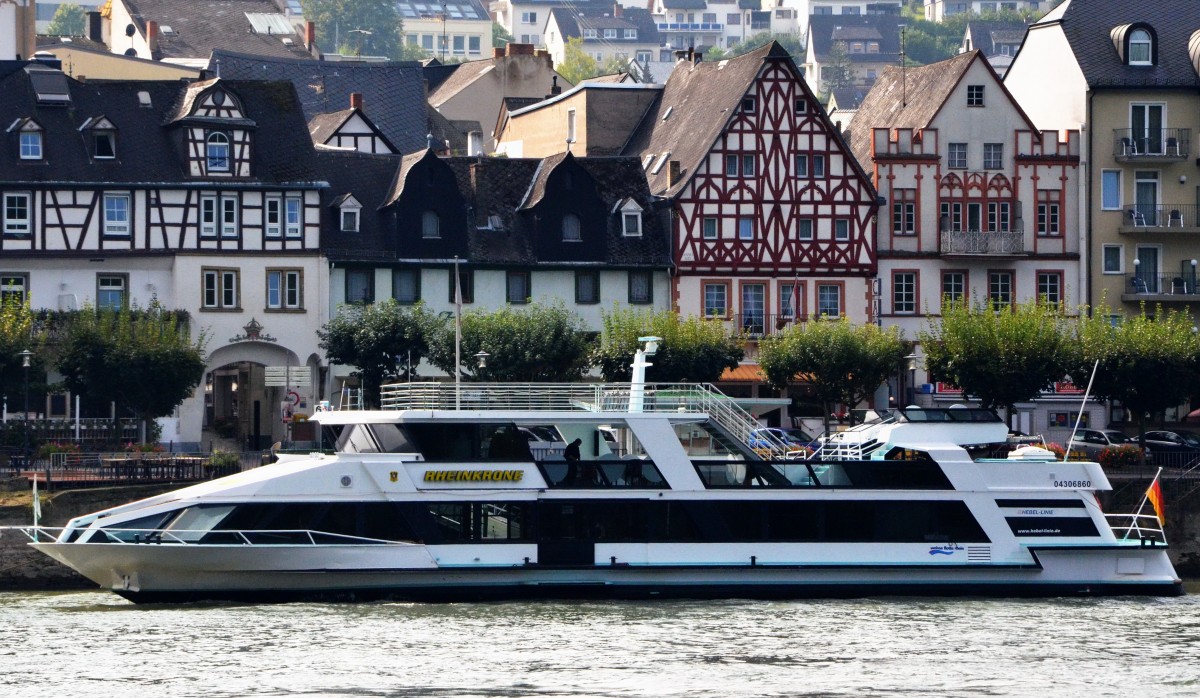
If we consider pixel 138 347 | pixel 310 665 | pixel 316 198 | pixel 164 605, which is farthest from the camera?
pixel 316 198

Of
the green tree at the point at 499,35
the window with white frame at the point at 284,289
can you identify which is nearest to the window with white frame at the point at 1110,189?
the window with white frame at the point at 284,289

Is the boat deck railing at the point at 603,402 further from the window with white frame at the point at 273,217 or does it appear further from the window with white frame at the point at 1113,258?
the window with white frame at the point at 1113,258

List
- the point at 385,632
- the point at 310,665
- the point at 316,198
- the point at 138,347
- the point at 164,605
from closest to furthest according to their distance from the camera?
the point at 310,665 < the point at 385,632 < the point at 164,605 < the point at 138,347 < the point at 316,198

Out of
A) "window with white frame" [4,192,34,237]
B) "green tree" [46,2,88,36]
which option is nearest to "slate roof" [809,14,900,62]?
"green tree" [46,2,88,36]

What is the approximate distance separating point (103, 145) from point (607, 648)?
31.8 metres

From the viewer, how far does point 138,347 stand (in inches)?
2242

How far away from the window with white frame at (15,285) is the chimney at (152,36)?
38.7 metres

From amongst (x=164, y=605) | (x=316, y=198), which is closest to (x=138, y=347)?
(x=316, y=198)

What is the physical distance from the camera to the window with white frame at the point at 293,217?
6306cm

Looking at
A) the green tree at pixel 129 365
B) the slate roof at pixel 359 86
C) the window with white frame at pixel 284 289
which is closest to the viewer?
the green tree at pixel 129 365

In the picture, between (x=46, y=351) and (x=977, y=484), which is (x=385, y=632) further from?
(x=46, y=351)

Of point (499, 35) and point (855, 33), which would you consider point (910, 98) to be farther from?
point (855, 33)

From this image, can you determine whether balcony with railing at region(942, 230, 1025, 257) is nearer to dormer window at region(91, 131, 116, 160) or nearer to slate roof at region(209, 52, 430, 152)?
slate roof at region(209, 52, 430, 152)

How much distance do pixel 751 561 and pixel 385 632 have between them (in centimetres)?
746
